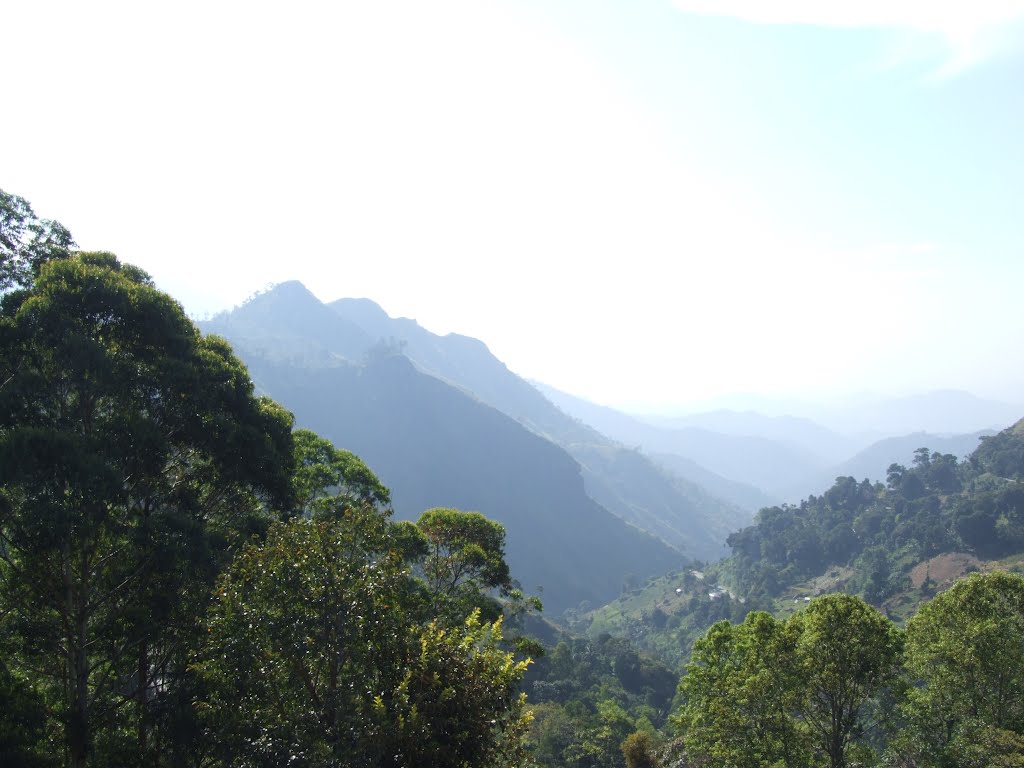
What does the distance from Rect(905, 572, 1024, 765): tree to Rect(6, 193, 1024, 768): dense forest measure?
0.05 meters

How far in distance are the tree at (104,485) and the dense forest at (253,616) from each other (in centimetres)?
4

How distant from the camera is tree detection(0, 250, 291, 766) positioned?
8.98 meters

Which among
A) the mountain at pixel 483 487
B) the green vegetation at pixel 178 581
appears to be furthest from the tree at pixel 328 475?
the mountain at pixel 483 487

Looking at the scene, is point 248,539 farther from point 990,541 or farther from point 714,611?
point 714,611

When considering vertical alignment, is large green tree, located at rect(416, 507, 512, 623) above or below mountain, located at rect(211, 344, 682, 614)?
above

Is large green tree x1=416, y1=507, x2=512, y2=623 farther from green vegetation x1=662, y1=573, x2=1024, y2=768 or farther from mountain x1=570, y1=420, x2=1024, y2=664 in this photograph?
mountain x1=570, y1=420, x2=1024, y2=664

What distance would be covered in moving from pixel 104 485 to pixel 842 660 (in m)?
15.9

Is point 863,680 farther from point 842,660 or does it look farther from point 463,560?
point 463,560

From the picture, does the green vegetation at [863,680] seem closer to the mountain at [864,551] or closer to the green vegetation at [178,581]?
the green vegetation at [178,581]

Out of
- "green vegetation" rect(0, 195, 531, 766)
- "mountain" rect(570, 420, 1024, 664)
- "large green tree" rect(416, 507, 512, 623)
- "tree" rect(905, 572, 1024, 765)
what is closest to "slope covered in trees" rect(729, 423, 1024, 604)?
"mountain" rect(570, 420, 1024, 664)

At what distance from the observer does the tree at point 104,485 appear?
Answer: 8.98 metres

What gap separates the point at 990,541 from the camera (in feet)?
260

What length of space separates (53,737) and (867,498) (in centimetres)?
A: 12742

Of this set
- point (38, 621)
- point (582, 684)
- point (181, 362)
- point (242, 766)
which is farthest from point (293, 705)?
point (582, 684)
